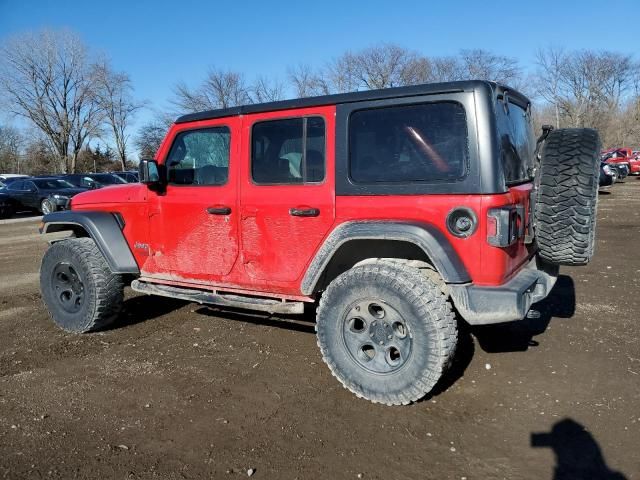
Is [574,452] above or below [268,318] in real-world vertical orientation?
below

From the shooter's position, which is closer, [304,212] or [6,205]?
[304,212]

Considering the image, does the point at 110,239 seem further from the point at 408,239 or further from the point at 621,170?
the point at 621,170

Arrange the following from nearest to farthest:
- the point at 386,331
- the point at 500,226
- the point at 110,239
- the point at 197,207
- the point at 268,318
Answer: the point at 500,226 → the point at 386,331 → the point at 197,207 → the point at 110,239 → the point at 268,318

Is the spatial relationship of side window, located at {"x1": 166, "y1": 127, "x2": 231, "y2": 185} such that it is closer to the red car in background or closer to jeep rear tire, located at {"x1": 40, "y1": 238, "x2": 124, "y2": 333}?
jeep rear tire, located at {"x1": 40, "y1": 238, "x2": 124, "y2": 333}

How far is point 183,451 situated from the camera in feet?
9.39

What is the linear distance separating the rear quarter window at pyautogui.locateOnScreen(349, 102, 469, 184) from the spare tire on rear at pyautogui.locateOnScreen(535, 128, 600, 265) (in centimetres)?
65

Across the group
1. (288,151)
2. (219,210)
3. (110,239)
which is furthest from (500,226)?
(110,239)

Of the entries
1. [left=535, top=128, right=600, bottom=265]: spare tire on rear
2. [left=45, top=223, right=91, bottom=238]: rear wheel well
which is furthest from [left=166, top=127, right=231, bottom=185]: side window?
[left=535, top=128, right=600, bottom=265]: spare tire on rear

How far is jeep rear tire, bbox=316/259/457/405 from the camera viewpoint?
309cm

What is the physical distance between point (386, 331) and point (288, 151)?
1520 mm

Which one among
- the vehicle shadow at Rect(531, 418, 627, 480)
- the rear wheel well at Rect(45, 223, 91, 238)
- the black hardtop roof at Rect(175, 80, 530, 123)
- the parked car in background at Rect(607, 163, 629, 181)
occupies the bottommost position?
the vehicle shadow at Rect(531, 418, 627, 480)

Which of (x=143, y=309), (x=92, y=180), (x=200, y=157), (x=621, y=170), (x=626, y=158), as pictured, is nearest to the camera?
(x=200, y=157)

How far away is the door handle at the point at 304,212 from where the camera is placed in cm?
355

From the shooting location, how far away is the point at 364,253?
364 cm
